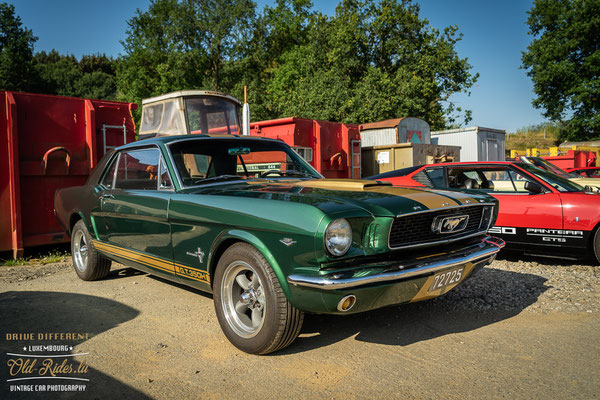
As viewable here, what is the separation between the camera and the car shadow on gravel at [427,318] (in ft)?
10.4

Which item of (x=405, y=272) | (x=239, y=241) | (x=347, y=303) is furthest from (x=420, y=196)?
(x=239, y=241)

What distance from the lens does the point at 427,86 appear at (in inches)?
976

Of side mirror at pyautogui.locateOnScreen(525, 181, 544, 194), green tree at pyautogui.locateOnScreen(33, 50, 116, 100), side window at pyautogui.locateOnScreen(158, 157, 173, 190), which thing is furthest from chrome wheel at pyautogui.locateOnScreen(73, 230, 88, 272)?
green tree at pyautogui.locateOnScreen(33, 50, 116, 100)

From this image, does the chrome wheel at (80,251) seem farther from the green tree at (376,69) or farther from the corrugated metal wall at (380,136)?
the green tree at (376,69)

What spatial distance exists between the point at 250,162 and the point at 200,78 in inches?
1237

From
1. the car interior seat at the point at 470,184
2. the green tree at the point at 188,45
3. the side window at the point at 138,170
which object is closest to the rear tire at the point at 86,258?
the side window at the point at 138,170

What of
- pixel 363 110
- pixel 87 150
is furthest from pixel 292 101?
pixel 87 150

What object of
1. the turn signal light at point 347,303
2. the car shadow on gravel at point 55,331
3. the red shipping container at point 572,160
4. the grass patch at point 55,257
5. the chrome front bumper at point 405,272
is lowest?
the car shadow on gravel at point 55,331

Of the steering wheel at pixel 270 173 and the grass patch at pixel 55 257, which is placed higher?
the steering wheel at pixel 270 173

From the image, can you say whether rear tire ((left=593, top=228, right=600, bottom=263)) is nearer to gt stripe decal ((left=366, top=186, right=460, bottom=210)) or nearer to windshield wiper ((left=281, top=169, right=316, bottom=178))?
gt stripe decal ((left=366, top=186, right=460, bottom=210))

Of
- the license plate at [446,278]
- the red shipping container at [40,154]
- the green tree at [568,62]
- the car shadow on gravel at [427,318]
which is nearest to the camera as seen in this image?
the license plate at [446,278]

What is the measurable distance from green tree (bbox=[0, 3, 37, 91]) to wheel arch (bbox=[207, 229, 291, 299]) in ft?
131

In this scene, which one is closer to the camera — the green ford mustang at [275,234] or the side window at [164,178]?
the green ford mustang at [275,234]

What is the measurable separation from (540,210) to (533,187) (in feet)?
1.05
